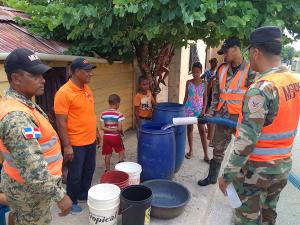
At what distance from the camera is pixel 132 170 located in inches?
148

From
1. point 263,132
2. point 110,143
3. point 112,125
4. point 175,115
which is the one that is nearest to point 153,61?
point 175,115

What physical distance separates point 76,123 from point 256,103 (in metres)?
2.00

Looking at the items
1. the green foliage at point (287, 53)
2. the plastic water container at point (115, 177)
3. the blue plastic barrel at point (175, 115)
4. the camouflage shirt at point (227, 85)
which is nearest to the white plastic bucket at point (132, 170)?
the plastic water container at point (115, 177)

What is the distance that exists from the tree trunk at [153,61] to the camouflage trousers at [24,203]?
3861 mm

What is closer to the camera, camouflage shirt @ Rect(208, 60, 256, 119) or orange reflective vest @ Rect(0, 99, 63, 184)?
orange reflective vest @ Rect(0, 99, 63, 184)

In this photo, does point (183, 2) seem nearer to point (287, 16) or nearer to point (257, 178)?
point (287, 16)

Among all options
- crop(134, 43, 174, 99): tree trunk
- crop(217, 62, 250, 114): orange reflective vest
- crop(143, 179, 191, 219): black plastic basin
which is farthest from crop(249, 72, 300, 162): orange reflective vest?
crop(134, 43, 174, 99): tree trunk

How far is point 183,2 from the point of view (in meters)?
3.15

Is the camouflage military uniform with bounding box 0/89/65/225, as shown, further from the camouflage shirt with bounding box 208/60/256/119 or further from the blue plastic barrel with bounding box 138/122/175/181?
the camouflage shirt with bounding box 208/60/256/119

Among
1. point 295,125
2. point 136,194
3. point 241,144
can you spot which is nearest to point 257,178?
point 241,144

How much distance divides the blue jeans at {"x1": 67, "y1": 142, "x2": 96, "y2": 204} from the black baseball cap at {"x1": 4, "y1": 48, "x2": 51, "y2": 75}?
1533 mm

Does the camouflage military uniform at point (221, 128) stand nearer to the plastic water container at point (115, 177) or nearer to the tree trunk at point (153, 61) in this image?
the plastic water container at point (115, 177)

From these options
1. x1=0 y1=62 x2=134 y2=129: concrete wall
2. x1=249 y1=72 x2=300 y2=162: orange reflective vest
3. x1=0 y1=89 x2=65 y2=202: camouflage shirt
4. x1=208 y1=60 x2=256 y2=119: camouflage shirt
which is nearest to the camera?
x1=0 y1=89 x2=65 y2=202: camouflage shirt

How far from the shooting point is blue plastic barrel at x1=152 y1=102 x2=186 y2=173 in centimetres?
433
